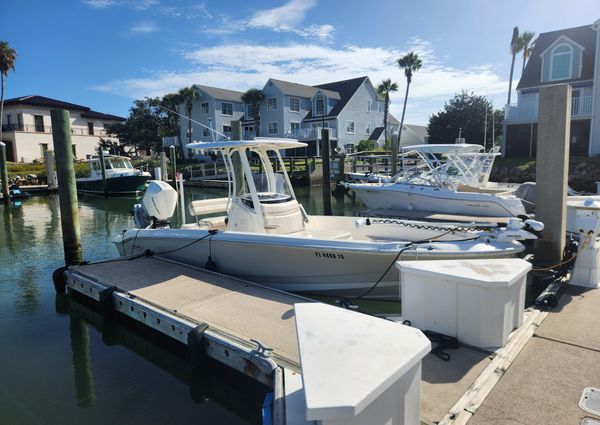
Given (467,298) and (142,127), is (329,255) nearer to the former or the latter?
(467,298)

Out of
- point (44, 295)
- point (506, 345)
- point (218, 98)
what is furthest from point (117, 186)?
point (506, 345)

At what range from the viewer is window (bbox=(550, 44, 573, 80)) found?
25.1 metres

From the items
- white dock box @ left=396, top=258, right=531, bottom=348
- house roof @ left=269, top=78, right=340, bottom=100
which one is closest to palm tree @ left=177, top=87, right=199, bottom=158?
house roof @ left=269, top=78, right=340, bottom=100

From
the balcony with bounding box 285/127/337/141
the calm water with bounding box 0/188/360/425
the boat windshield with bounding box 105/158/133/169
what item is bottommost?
the calm water with bounding box 0/188/360/425

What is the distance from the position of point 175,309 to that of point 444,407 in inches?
149

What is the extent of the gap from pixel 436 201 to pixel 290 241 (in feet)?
28.7

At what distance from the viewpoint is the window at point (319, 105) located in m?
41.2

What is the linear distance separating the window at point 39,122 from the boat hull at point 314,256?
45.2 meters

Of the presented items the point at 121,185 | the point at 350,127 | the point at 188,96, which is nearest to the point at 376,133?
the point at 350,127

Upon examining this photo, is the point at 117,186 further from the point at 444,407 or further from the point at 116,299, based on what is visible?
the point at 444,407

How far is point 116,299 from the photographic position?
21.2 ft

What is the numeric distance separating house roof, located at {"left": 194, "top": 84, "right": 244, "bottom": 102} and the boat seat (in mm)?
35033

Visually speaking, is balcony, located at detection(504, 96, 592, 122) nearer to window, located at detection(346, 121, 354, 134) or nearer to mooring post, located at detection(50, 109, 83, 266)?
window, located at detection(346, 121, 354, 134)

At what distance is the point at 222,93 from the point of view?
44.3 m
